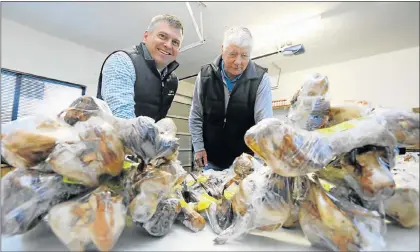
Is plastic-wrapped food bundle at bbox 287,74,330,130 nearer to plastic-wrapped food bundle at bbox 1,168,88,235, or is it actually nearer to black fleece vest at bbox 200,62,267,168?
plastic-wrapped food bundle at bbox 1,168,88,235

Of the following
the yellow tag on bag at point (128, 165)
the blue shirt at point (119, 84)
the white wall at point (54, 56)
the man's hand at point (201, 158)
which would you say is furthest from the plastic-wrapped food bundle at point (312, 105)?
the white wall at point (54, 56)

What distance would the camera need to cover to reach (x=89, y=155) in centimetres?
26

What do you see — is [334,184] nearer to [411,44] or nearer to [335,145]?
[335,145]

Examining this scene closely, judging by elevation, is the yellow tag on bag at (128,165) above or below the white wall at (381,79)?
below

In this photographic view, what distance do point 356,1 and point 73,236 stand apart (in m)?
0.73

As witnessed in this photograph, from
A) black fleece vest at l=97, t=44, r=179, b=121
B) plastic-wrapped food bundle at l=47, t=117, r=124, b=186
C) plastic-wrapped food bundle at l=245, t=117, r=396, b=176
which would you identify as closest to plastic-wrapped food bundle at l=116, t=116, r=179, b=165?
plastic-wrapped food bundle at l=47, t=117, r=124, b=186

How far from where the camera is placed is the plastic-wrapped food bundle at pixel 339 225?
9.8 inches

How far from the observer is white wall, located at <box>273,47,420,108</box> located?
0.78 ft

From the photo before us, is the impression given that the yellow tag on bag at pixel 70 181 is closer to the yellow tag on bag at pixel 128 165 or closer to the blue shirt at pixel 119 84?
the yellow tag on bag at pixel 128 165

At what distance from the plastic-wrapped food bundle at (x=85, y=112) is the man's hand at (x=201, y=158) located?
695mm

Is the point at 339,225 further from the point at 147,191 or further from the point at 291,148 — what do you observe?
the point at 147,191

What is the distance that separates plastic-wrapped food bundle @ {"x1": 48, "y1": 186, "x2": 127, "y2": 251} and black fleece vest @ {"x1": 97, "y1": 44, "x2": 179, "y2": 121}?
51 cm

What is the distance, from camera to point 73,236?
239 mm

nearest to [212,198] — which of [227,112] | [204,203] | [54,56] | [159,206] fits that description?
[204,203]
